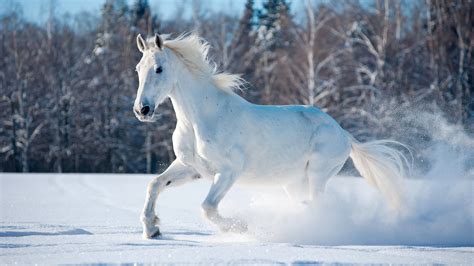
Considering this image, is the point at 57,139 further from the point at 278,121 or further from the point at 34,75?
the point at 278,121

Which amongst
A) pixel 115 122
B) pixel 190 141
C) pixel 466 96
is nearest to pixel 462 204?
pixel 190 141

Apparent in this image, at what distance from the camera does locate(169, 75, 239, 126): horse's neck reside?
534 centimetres

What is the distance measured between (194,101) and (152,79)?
518mm

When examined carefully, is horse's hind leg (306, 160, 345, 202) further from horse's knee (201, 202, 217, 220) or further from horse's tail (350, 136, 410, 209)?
horse's knee (201, 202, 217, 220)

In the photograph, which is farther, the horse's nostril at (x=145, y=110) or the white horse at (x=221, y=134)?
the white horse at (x=221, y=134)

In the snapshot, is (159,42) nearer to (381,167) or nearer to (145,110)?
(145,110)

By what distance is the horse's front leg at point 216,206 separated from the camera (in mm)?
4977

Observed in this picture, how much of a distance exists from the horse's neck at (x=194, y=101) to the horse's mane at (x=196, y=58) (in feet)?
0.46

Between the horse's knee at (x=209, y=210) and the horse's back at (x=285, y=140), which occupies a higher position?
the horse's back at (x=285, y=140)

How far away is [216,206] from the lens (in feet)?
16.4

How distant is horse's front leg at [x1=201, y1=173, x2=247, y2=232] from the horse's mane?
1.04m

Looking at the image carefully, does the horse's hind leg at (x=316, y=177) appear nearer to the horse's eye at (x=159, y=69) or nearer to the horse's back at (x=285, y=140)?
the horse's back at (x=285, y=140)

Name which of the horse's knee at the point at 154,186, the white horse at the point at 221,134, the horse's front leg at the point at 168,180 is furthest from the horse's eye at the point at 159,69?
the horse's knee at the point at 154,186

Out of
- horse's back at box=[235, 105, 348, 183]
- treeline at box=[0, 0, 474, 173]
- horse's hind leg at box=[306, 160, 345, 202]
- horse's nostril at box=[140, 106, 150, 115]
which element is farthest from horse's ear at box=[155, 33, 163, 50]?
treeline at box=[0, 0, 474, 173]
